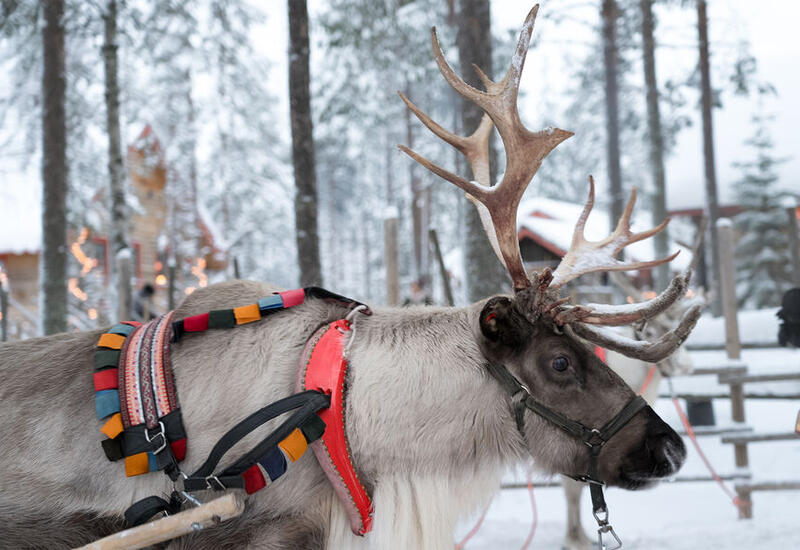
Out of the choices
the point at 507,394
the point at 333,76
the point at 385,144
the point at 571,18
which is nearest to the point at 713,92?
the point at 571,18

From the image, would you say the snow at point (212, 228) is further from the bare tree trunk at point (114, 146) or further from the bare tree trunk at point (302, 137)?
the bare tree trunk at point (302, 137)

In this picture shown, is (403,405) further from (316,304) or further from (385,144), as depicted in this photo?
(385,144)

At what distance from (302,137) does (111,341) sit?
4.54m

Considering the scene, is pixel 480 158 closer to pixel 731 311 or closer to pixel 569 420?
pixel 569 420

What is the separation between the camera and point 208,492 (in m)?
1.85

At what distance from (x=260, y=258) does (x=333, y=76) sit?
1239 centimetres

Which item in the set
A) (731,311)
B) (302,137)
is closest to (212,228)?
(302,137)

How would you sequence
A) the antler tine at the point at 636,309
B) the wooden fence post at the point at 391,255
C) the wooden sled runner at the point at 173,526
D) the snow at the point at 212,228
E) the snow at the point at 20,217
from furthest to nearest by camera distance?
the snow at the point at 212,228 → the snow at the point at 20,217 → the wooden fence post at the point at 391,255 → the antler tine at the point at 636,309 → the wooden sled runner at the point at 173,526

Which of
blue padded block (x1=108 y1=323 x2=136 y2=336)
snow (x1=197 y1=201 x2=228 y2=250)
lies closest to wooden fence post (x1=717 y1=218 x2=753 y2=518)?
blue padded block (x1=108 y1=323 x2=136 y2=336)

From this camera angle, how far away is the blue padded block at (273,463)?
1.81 meters

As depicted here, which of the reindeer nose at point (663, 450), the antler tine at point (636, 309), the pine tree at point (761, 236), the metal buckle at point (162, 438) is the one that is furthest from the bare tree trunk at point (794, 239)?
the pine tree at point (761, 236)

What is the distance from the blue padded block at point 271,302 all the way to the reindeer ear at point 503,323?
0.66 m

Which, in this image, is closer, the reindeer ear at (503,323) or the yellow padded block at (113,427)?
the yellow padded block at (113,427)

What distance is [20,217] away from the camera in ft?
53.7
